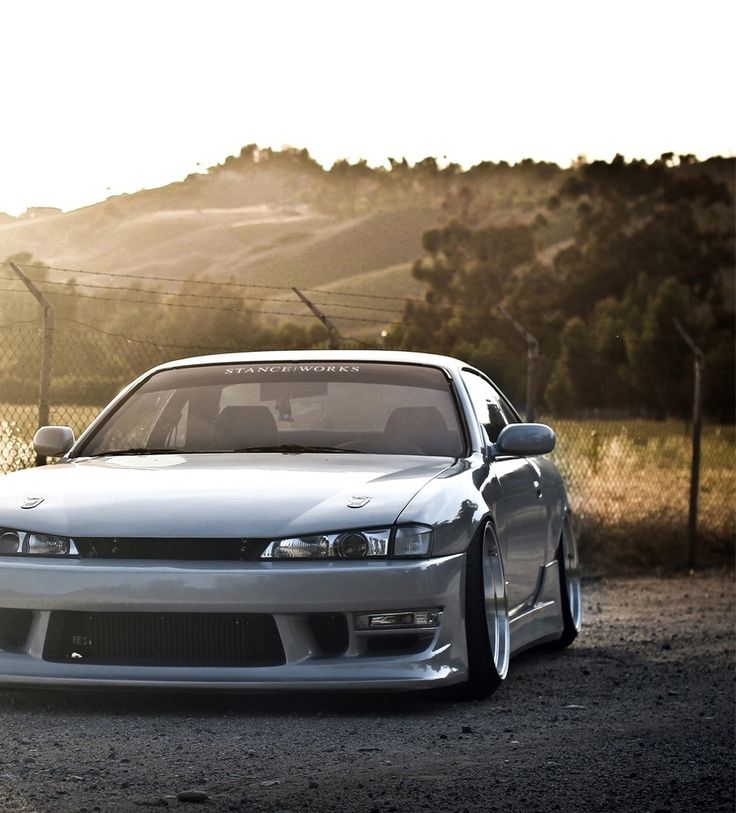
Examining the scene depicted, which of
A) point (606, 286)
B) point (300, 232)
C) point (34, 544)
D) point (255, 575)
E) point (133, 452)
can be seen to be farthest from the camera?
point (300, 232)

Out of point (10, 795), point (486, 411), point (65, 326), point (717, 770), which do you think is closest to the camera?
point (10, 795)

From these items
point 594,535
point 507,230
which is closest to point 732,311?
point 507,230

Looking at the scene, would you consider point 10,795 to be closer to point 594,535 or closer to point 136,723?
point 136,723

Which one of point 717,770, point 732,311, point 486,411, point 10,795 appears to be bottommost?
point 732,311

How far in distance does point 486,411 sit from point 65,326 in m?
27.0

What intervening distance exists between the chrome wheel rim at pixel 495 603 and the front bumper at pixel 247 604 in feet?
1.81

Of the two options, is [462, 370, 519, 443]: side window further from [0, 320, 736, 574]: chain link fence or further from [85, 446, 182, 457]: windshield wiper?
[0, 320, 736, 574]: chain link fence

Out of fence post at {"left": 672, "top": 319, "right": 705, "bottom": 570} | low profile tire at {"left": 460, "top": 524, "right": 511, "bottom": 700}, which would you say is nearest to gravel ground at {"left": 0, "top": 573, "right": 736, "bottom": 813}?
low profile tire at {"left": 460, "top": 524, "right": 511, "bottom": 700}

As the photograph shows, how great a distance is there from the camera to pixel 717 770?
5785mm

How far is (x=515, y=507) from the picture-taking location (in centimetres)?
764

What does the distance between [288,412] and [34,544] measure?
5.71 ft

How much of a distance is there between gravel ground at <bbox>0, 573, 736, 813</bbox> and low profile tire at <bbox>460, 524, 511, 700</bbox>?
0.13 meters

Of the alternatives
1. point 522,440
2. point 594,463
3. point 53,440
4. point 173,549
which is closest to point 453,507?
point 173,549

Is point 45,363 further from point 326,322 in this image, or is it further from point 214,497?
point 214,497
